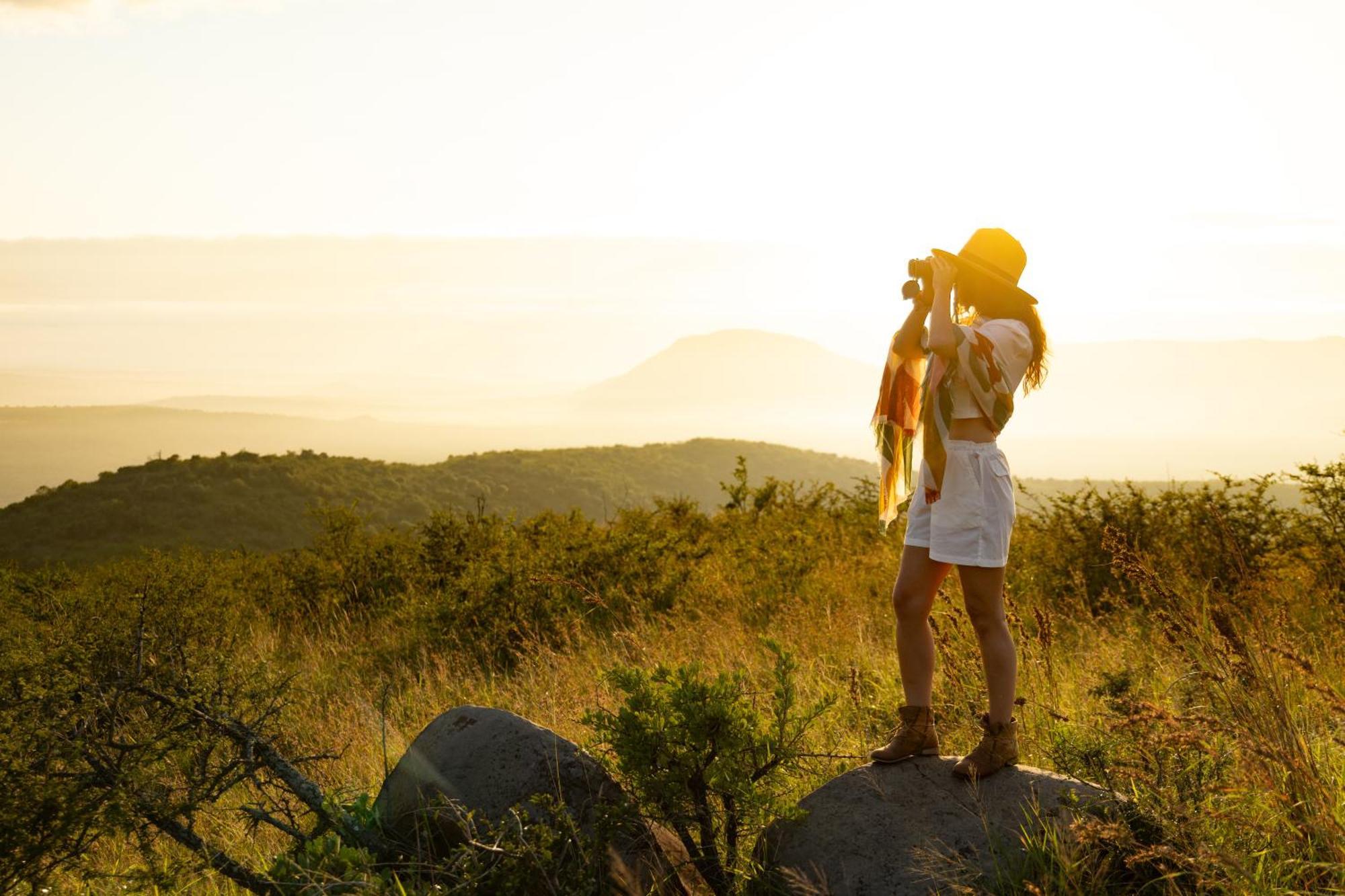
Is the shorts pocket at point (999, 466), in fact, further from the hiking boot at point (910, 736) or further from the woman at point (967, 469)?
the hiking boot at point (910, 736)

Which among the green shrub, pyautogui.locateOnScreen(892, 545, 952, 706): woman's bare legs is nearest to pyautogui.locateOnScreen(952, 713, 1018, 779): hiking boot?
pyautogui.locateOnScreen(892, 545, 952, 706): woman's bare legs

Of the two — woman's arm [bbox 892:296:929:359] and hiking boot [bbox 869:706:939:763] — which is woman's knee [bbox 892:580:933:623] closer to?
hiking boot [bbox 869:706:939:763]

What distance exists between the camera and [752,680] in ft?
19.8

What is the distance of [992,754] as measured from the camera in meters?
3.98

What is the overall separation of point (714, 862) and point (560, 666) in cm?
393

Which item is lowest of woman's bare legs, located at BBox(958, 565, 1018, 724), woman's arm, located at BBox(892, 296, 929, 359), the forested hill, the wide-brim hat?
the forested hill

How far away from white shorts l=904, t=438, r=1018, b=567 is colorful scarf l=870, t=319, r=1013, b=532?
5cm

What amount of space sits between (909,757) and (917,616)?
0.62 m

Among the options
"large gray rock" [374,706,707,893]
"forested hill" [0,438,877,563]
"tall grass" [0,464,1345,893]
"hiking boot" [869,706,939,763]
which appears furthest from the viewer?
"forested hill" [0,438,877,563]

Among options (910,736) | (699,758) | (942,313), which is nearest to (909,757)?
(910,736)

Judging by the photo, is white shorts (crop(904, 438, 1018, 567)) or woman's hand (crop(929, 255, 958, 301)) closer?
white shorts (crop(904, 438, 1018, 567))

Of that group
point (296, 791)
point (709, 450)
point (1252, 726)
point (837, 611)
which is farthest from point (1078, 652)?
point (709, 450)

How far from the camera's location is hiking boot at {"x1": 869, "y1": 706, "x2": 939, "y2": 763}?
4098 millimetres

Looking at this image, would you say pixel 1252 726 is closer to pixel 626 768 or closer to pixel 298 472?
pixel 626 768
